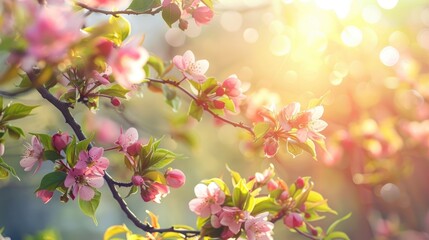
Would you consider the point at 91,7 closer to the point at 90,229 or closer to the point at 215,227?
the point at 215,227

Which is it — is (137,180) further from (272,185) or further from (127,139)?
(272,185)

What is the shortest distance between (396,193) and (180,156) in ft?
8.21

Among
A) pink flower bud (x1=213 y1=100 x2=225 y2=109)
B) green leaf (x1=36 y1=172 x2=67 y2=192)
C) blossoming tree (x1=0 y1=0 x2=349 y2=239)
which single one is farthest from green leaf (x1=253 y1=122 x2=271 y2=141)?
green leaf (x1=36 y1=172 x2=67 y2=192)

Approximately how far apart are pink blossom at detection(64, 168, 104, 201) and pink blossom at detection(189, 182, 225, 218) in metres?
0.17

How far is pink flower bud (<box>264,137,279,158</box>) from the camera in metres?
1.08

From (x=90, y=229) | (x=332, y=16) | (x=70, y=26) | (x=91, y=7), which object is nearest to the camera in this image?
(x=70, y=26)

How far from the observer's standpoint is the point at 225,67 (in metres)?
6.05

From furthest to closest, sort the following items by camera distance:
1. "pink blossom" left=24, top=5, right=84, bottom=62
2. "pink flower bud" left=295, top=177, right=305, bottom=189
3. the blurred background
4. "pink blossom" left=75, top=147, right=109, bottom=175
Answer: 1. the blurred background
2. "pink flower bud" left=295, top=177, right=305, bottom=189
3. "pink blossom" left=75, top=147, right=109, bottom=175
4. "pink blossom" left=24, top=5, right=84, bottom=62

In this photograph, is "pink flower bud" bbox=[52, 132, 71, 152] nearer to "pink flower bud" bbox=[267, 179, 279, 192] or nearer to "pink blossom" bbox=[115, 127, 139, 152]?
"pink blossom" bbox=[115, 127, 139, 152]

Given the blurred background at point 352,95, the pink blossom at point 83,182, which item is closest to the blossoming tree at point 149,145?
the pink blossom at point 83,182

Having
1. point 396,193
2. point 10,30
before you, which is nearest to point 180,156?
point 10,30

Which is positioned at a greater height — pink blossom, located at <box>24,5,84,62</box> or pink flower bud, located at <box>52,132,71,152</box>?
pink blossom, located at <box>24,5,84,62</box>

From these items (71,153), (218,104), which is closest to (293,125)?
(218,104)

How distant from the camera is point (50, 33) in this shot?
0.64m
